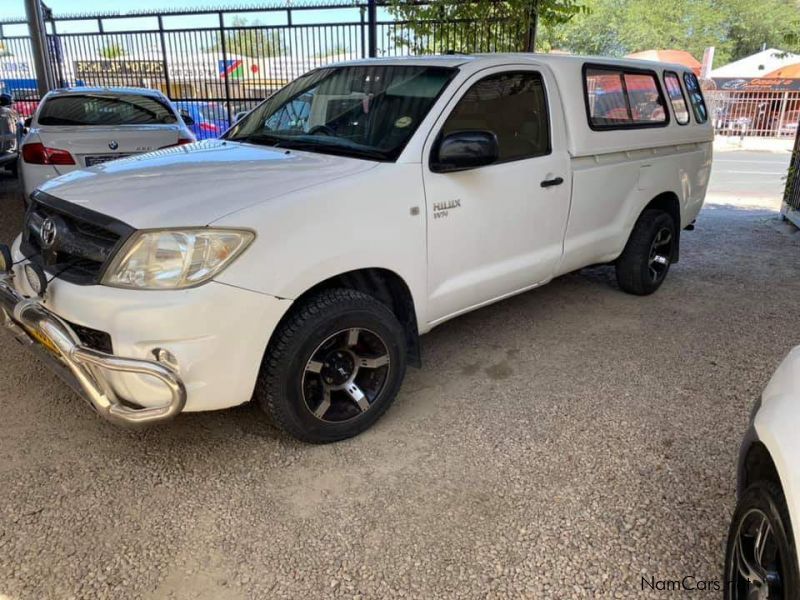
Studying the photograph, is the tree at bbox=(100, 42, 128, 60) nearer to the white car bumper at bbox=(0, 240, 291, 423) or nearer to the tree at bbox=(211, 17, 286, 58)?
the tree at bbox=(211, 17, 286, 58)

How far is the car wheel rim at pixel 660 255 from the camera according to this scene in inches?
214

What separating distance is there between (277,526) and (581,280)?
13.6 feet

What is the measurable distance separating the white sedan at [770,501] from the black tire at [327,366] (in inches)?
65.9

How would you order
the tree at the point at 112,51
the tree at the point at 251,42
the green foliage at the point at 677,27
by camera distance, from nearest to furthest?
the tree at the point at 251,42 → the tree at the point at 112,51 → the green foliage at the point at 677,27

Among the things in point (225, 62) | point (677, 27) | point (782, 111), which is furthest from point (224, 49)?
point (677, 27)

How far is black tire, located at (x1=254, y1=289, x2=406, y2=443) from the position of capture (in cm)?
288

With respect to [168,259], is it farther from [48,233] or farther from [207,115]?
[207,115]

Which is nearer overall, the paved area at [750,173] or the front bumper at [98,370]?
the front bumper at [98,370]

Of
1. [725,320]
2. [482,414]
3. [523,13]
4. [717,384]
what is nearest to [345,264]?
[482,414]

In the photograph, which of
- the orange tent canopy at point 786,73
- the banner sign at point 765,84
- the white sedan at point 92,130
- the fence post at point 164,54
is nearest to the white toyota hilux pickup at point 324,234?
the white sedan at point 92,130

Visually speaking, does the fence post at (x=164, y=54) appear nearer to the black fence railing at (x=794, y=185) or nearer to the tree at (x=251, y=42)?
the tree at (x=251, y=42)

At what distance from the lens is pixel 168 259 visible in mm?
2598

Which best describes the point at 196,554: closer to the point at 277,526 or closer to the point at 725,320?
the point at 277,526

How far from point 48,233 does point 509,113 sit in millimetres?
2624
